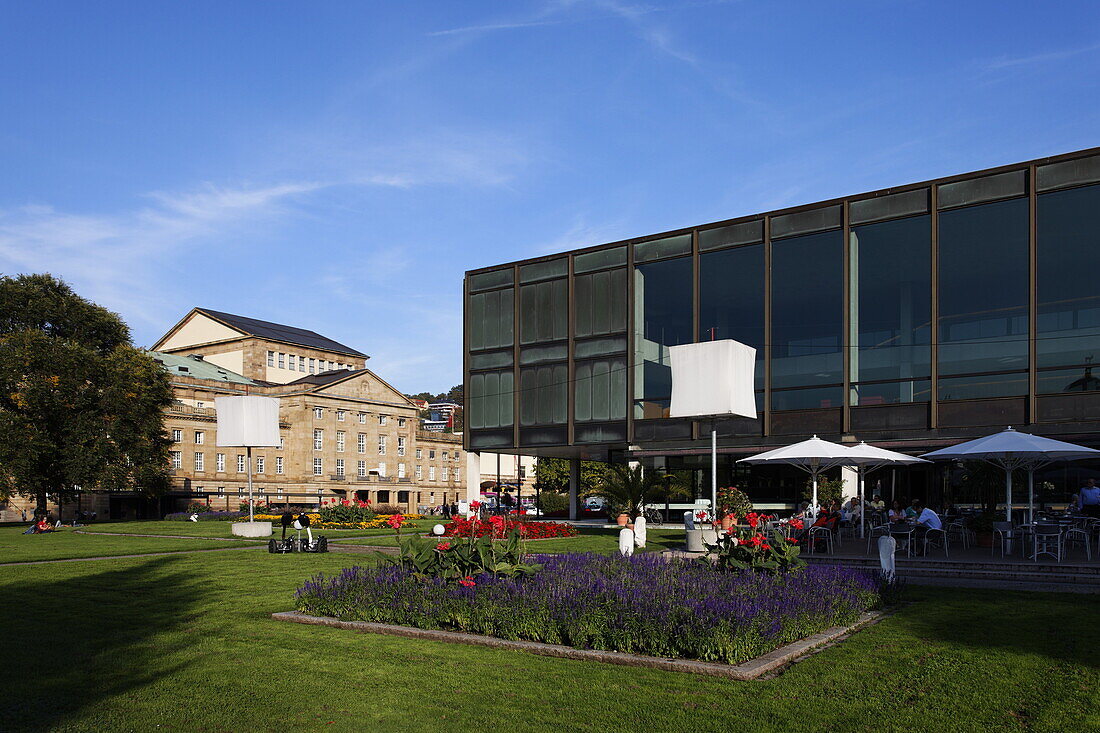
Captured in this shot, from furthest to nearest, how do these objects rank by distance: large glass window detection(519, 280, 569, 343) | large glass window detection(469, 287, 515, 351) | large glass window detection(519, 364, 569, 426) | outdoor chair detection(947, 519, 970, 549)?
1. large glass window detection(469, 287, 515, 351)
2. large glass window detection(519, 280, 569, 343)
3. large glass window detection(519, 364, 569, 426)
4. outdoor chair detection(947, 519, 970, 549)

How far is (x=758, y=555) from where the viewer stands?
1315 centimetres

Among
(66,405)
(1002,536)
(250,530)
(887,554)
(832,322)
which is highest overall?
(832,322)

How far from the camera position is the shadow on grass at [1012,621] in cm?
1013

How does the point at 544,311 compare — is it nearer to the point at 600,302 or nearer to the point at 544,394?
the point at 600,302

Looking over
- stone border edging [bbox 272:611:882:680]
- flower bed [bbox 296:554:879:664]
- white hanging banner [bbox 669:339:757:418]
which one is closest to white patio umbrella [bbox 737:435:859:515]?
white hanging banner [bbox 669:339:757:418]

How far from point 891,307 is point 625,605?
28916 mm

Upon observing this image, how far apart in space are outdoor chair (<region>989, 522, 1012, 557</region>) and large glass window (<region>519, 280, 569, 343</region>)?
24751mm

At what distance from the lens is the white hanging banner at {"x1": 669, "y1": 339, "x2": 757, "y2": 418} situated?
21.4 m

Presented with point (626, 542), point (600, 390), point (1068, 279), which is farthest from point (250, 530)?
point (1068, 279)

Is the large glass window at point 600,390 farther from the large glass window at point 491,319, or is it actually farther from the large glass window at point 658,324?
the large glass window at point 491,319

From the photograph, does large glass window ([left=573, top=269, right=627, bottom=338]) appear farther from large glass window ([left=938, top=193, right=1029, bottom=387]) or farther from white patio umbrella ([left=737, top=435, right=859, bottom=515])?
white patio umbrella ([left=737, top=435, right=859, bottom=515])

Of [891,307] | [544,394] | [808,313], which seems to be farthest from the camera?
[544,394]

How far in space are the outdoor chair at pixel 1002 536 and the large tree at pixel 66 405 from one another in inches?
1926

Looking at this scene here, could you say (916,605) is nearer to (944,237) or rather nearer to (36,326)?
(944,237)
